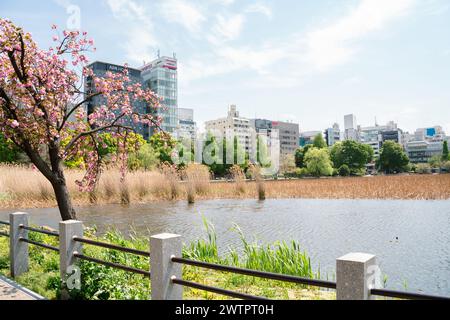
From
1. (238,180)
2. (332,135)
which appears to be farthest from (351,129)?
(238,180)

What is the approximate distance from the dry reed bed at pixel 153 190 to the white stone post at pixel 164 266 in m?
16.4

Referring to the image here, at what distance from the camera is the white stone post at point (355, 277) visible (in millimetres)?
2316

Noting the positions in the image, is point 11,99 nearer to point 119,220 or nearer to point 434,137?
point 119,220

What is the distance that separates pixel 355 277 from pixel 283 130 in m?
147

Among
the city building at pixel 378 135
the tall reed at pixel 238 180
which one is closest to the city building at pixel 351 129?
the city building at pixel 378 135

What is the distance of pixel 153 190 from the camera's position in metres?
21.4

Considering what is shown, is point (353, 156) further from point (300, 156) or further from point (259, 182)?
point (259, 182)

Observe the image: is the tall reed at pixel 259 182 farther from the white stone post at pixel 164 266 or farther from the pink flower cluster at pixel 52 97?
the white stone post at pixel 164 266

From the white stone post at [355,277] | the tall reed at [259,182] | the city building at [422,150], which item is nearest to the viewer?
the white stone post at [355,277]

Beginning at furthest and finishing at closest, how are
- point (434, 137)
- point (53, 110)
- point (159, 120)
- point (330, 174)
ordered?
point (434, 137) < point (330, 174) < point (159, 120) < point (53, 110)

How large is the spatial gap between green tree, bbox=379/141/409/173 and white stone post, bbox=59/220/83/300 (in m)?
92.2

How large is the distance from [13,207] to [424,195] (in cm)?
1871

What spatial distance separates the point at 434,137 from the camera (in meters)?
166
